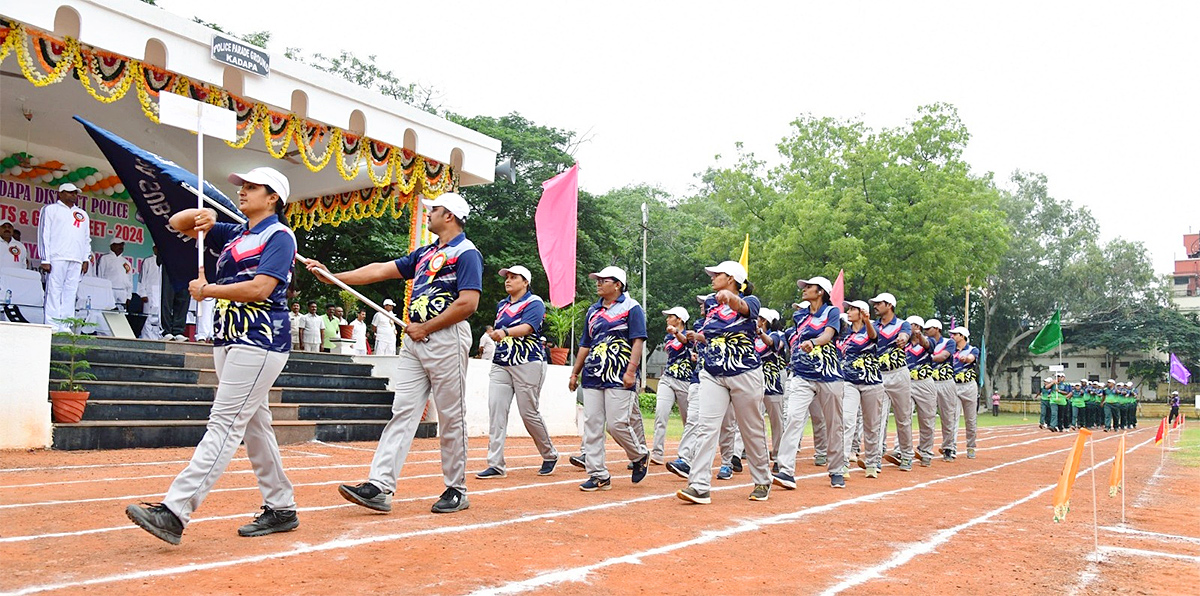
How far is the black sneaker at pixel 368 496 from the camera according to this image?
603 centimetres

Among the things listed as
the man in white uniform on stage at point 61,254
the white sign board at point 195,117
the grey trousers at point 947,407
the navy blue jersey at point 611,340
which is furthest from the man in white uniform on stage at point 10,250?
the grey trousers at point 947,407

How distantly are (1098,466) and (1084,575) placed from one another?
10.5m

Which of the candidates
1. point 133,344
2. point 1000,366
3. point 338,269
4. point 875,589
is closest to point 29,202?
point 133,344

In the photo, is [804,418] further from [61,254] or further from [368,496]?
[61,254]

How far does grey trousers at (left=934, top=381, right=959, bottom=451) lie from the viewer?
48.2 ft

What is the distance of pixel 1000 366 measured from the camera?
57.5m

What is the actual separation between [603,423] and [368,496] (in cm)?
311

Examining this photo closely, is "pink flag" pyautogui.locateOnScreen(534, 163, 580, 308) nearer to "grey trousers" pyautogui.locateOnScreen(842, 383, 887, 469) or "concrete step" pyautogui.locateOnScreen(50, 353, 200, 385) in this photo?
"grey trousers" pyautogui.locateOnScreen(842, 383, 887, 469)

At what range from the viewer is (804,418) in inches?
374

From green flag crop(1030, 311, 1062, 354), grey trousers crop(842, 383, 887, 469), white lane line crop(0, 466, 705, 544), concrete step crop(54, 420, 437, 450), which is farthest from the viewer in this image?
green flag crop(1030, 311, 1062, 354)

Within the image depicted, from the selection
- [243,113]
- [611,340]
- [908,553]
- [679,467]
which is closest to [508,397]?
[611,340]

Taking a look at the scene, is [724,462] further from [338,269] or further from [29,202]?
[338,269]

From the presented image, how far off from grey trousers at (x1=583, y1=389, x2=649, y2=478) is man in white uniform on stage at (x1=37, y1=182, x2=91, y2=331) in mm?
8137

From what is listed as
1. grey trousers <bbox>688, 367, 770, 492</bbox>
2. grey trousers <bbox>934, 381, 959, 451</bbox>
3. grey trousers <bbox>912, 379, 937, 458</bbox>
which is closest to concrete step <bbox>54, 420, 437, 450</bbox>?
grey trousers <bbox>688, 367, 770, 492</bbox>
